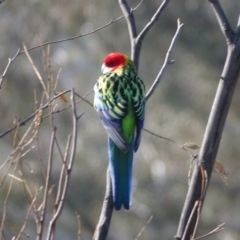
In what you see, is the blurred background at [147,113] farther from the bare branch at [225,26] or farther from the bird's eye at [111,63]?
the bare branch at [225,26]

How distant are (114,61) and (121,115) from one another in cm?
49

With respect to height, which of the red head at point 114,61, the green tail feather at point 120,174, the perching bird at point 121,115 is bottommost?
the green tail feather at point 120,174

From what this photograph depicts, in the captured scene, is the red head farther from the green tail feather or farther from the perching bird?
the green tail feather

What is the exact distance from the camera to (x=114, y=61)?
3572 millimetres

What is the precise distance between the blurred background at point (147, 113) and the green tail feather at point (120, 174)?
5.86 m

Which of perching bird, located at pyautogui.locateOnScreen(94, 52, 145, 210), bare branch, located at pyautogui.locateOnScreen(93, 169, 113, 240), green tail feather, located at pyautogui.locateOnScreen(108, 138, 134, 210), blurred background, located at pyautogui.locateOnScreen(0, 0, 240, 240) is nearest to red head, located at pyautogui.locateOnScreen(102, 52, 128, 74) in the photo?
perching bird, located at pyautogui.locateOnScreen(94, 52, 145, 210)

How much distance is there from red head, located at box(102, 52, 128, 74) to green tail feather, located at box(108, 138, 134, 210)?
66cm

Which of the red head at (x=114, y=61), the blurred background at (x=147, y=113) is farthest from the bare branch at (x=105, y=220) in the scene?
the blurred background at (x=147, y=113)

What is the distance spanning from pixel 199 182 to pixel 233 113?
6.77 m

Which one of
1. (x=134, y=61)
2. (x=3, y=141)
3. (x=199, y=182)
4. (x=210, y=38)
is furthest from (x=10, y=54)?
(x=199, y=182)

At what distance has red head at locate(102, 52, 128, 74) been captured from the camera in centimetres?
353

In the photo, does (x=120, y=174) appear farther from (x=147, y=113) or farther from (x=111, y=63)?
(x=147, y=113)

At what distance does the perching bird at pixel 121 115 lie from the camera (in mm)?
2695

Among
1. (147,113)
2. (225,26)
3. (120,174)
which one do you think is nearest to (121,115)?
(120,174)
